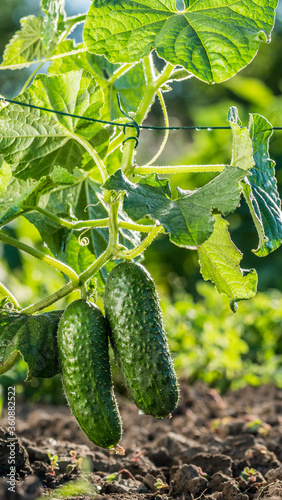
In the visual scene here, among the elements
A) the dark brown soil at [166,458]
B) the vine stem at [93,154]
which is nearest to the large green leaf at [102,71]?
the vine stem at [93,154]

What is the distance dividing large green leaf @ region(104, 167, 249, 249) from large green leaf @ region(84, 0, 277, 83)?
1.04 feet

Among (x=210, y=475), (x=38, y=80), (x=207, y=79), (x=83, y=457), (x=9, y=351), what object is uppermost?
(x=38, y=80)

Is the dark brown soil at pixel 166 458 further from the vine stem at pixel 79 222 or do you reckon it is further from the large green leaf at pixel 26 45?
the large green leaf at pixel 26 45

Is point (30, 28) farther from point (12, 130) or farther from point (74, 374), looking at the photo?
point (74, 374)

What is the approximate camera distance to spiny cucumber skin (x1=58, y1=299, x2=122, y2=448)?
1536mm

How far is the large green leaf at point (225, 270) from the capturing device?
1.66 m

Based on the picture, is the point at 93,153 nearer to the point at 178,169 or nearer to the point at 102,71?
the point at 178,169

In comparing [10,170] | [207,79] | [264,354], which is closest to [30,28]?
[10,170]

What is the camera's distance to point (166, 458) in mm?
2299

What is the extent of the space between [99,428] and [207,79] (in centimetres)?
99

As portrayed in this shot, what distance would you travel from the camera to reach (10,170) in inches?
77.1

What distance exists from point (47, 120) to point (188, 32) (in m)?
0.50

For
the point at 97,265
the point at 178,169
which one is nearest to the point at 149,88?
the point at 178,169

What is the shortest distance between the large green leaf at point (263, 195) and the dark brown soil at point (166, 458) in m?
0.72
